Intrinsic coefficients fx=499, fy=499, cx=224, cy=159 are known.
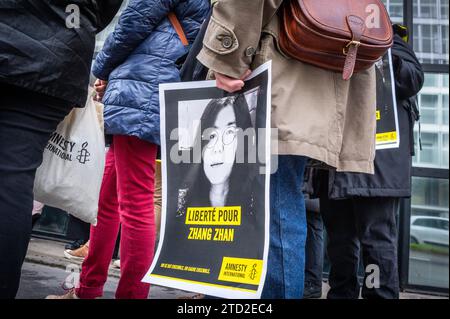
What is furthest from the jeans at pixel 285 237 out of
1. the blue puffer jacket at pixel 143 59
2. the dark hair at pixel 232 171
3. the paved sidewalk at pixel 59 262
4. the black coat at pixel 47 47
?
the paved sidewalk at pixel 59 262

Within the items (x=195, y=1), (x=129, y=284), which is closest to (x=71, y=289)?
(x=129, y=284)

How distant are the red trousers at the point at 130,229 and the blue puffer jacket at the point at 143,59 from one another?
0.35ft

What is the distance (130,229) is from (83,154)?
50 centimetres

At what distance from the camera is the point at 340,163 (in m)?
1.71

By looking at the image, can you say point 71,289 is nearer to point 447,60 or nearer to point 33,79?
point 33,79

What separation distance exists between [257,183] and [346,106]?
18.4 inches

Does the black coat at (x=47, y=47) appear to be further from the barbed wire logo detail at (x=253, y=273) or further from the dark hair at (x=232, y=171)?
the barbed wire logo detail at (x=253, y=273)

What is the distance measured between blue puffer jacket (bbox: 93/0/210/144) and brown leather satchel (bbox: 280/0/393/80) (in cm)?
89

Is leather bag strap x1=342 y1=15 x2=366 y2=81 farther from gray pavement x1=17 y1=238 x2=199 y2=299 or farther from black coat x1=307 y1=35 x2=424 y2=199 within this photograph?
gray pavement x1=17 y1=238 x2=199 y2=299

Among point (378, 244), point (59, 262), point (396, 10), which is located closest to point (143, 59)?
point (378, 244)

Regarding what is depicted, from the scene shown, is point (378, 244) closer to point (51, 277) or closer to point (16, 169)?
point (16, 169)

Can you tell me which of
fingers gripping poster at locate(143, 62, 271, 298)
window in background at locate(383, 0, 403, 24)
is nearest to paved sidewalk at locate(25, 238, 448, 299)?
fingers gripping poster at locate(143, 62, 271, 298)

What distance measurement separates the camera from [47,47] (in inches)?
60.5

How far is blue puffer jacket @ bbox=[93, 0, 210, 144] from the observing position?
2.27 meters
